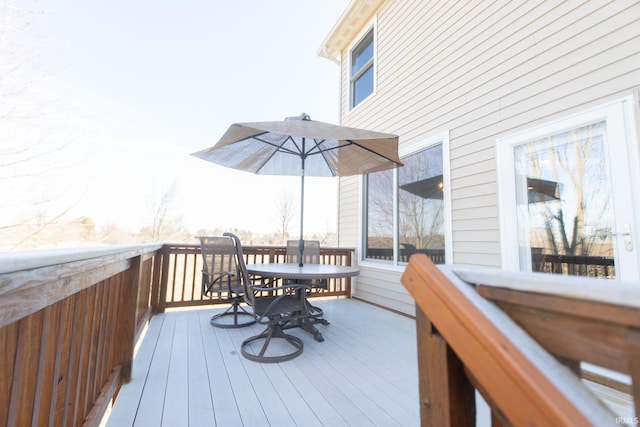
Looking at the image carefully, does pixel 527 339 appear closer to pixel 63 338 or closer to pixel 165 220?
pixel 63 338

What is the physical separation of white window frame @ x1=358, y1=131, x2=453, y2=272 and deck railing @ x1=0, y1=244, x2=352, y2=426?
3231 millimetres

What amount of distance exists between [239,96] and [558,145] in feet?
45.2

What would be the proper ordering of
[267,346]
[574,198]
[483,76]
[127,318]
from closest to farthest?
[127,318] → [574,198] → [267,346] → [483,76]

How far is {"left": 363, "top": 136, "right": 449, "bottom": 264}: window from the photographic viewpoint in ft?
12.1

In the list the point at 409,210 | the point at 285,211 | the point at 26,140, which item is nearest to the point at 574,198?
the point at 409,210

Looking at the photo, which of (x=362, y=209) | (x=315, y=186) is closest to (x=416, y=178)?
(x=362, y=209)

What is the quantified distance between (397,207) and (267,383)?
310 cm

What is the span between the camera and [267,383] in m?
2.11

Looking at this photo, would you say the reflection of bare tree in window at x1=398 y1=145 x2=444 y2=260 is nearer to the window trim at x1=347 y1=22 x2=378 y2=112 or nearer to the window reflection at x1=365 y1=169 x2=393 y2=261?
the window reflection at x1=365 y1=169 x2=393 y2=261

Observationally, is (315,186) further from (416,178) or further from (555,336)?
(555,336)

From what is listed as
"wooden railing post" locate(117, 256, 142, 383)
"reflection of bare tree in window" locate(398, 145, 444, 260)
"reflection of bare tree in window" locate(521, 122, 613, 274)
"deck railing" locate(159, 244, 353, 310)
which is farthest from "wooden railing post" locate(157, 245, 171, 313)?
"reflection of bare tree in window" locate(521, 122, 613, 274)

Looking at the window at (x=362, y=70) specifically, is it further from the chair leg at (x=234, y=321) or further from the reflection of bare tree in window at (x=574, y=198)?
the chair leg at (x=234, y=321)

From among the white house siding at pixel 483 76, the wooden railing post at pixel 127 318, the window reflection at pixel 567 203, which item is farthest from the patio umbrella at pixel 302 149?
the wooden railing post at pixel 127 318

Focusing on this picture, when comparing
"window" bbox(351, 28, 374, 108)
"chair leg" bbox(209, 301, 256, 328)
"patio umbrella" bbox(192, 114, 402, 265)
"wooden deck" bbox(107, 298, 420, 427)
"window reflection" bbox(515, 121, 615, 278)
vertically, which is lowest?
"wooden deck" bbox(107, 298, 420, 427)
